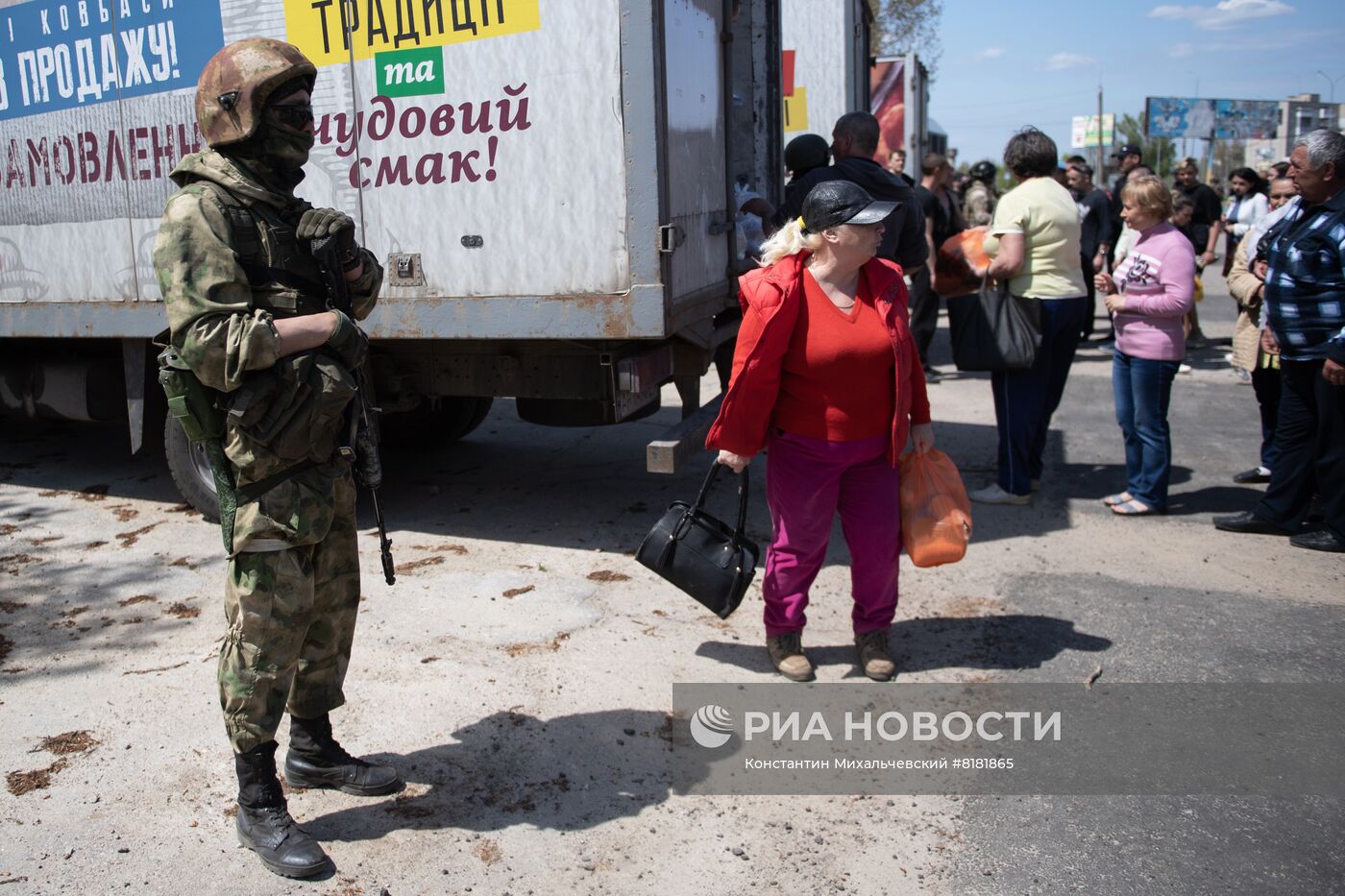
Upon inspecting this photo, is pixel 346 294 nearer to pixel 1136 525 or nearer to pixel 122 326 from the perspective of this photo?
pixel 122 326

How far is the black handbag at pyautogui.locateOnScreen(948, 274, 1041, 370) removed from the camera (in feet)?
17.9

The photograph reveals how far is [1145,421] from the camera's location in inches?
219

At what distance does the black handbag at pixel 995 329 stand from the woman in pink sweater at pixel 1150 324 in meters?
0.46

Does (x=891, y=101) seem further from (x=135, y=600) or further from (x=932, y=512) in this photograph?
(x=135, y=600)

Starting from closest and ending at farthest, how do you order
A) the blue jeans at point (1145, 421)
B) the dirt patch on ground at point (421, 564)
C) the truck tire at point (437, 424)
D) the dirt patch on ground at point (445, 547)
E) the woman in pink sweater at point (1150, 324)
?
the dirt patch on ground at point (421, 564)
the dirt patch on ground at point (445, 547)
the woman in pink sweater at point (1150, 324)
the blue jeans at point (1145, 421)
the truck tire at point (437, 424)

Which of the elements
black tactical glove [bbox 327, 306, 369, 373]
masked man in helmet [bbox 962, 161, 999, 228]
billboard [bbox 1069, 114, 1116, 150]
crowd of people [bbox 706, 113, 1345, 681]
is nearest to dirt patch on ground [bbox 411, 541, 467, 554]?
crowd of people [bbox 706, 113, 1345, 681]

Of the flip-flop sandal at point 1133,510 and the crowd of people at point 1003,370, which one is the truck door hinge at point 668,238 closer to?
the crowd of people at point 1003,370

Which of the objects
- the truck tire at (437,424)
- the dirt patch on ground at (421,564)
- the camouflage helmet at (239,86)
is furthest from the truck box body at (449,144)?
the camouflage helmet at (239,86)

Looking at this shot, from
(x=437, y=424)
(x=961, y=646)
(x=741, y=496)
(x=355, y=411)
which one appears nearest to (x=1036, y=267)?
(x=961, y=646)

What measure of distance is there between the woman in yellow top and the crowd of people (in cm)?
1

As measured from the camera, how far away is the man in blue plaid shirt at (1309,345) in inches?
192

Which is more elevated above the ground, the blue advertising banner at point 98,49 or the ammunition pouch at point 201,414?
the blue advertising banner at point 98,49

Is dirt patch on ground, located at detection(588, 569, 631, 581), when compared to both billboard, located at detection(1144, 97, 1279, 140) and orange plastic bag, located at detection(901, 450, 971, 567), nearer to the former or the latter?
orange plastic bag, located at detection(901, 450, 971, 567)

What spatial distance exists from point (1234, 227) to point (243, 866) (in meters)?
10.7
